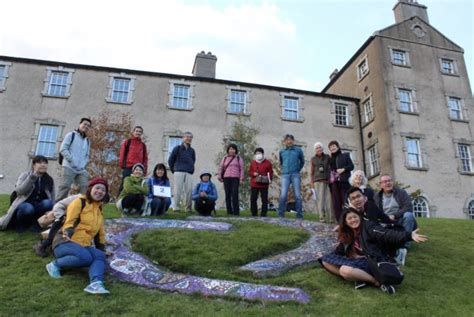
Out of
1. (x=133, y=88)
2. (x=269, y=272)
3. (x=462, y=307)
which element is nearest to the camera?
(x=462, y=307)

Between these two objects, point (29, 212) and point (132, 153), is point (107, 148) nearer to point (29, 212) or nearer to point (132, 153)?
point (132, 153)

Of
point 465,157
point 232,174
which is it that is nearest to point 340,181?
point 232,174

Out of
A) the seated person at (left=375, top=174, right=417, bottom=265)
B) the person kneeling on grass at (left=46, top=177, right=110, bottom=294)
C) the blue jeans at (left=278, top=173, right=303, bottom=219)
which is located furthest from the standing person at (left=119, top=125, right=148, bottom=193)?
the seated person at (left=375, top=174, right=417, bottom=265)

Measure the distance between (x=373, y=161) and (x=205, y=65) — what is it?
14756 millimetres

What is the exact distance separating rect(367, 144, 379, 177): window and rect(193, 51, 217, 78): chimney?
13.2 metres

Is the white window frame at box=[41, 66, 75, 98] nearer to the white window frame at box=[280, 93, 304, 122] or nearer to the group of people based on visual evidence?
the white window frame at box=[280, 93, 304, 122]

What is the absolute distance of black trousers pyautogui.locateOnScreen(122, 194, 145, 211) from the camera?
10.8m

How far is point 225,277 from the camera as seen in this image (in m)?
6.72

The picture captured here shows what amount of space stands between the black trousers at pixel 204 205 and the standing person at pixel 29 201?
14.6 ft

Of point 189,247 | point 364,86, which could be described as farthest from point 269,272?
point 364,86

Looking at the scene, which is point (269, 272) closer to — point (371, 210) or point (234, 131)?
point (371, 210)

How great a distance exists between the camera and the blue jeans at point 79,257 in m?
6.10

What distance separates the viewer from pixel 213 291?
6059 millimetres

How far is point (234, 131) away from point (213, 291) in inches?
786
